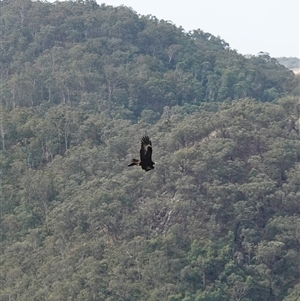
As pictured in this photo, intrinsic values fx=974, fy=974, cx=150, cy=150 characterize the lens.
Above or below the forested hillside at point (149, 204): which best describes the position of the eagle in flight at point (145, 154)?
above

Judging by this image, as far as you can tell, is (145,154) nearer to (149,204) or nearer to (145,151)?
(145,151)

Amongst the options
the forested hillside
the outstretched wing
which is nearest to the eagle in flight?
the outstretched wing

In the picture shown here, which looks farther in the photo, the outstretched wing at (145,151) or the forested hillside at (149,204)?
the forested hillside at (149,204)

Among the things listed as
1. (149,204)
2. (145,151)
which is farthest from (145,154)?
(149,204)

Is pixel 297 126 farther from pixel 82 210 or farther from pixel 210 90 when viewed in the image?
pixel 210 90

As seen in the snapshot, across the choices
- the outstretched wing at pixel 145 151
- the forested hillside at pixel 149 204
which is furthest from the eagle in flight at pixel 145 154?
the forested hillside at pixel 149 204

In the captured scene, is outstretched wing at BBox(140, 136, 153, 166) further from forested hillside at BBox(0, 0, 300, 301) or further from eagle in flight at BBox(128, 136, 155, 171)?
forested hillside at BBox(0, 0, 300, 301)

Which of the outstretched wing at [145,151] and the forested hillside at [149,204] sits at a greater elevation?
the outstretched wing at [145,151]

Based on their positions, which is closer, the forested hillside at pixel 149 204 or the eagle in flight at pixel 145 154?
the eagle in flight at pixel 145 154

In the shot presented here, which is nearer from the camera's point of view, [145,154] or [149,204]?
[145,154]

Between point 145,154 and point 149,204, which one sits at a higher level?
point 145,154

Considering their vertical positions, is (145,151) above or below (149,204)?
above

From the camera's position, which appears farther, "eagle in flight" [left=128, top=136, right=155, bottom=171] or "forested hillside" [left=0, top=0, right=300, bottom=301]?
"forested hillside" [left=0, top=0, right=300, bottom=301]

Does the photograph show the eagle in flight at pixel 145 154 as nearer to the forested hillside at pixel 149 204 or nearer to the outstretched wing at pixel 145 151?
the outstretched wing at pixel 145 151
